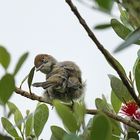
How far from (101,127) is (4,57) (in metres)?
0.47

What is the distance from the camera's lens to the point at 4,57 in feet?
5.09

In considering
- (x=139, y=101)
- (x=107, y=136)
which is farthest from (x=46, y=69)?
(x=107, y=136)

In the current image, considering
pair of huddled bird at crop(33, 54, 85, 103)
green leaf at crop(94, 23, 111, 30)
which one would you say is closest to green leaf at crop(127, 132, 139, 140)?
green leaf at crop(94, 23, 111, 30)

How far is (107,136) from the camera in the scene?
1227mm

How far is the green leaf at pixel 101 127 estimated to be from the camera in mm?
1199

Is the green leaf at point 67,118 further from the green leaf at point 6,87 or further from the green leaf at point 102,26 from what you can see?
the green leaf at point 102,26

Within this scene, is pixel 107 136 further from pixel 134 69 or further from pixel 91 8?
pixel 134 69

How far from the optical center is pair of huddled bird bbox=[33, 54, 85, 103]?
4.16 metres

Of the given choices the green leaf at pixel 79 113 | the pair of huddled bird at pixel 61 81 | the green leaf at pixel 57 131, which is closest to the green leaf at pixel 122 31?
the green leaf at pixel 57 131

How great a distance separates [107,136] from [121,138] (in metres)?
0.82

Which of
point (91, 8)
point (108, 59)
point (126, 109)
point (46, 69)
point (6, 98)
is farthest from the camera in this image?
point (46, 69)

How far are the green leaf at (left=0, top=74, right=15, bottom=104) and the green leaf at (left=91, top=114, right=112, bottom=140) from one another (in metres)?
0.27

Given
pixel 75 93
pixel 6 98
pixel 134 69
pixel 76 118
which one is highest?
pixel 6 98

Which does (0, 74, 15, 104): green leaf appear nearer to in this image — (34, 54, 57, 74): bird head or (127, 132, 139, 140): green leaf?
(127, 132, 139, 140): green leaf
